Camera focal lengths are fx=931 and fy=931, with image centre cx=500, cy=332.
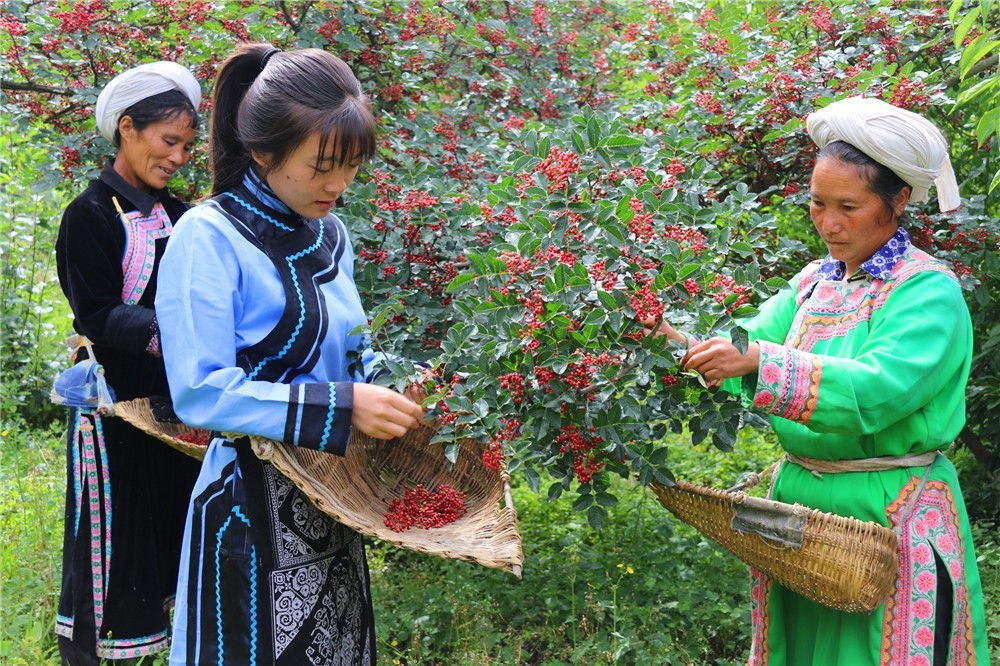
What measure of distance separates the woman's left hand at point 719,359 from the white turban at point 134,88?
189 centimetres

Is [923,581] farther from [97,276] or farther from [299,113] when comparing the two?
[97,276]

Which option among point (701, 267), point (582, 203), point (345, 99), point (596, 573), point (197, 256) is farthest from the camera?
point (596, 573)

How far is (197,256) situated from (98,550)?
1637mm

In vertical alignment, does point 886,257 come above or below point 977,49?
below

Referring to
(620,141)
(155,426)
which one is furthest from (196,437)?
(620,141)

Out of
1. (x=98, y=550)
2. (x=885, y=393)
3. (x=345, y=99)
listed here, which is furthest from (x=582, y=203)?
(x=98, y=550)

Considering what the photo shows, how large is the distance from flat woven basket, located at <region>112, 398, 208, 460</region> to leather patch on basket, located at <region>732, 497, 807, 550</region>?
1.46 meters

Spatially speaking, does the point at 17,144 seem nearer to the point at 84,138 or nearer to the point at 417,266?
the point at 84,138

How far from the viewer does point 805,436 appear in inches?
79.0

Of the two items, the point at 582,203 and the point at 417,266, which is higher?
the point at 582,203

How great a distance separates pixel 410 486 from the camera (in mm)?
2078

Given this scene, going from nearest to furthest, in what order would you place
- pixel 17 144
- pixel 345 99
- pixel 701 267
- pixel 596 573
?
pixel 345 99, pixel 701 267, pixel 596 573, pixel 17 144

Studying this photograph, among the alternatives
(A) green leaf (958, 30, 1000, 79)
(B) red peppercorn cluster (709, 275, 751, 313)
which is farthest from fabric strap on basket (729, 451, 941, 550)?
(A) green leaf (958, 30, 1000, 79)

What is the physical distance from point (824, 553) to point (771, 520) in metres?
0.11
